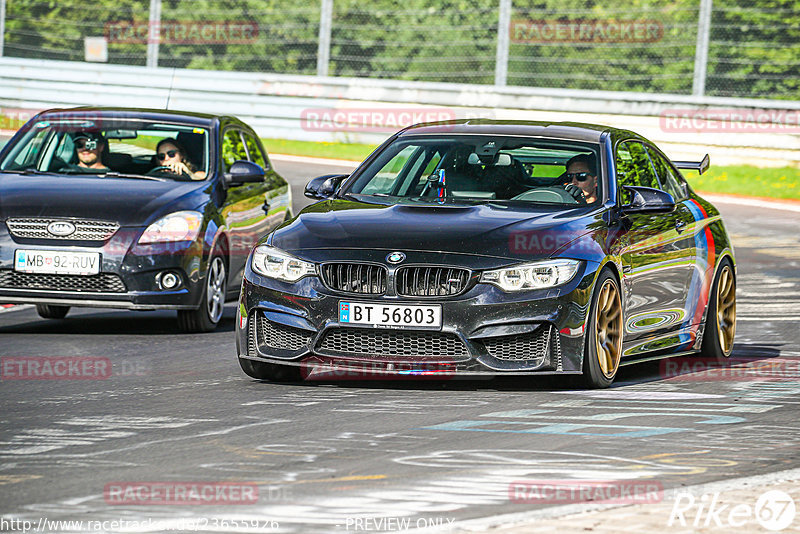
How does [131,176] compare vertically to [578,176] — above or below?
below

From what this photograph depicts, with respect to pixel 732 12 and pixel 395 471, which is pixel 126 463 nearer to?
pixel 395 471

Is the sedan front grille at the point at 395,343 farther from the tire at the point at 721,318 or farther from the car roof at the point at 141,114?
the car roof at the point at 141,114

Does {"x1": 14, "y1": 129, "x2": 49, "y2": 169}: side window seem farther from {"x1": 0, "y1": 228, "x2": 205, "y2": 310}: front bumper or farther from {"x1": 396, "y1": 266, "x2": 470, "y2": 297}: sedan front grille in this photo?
{"x1": 396, "y1": 266, "x2": 470, "y2": 297}: sedan front grille

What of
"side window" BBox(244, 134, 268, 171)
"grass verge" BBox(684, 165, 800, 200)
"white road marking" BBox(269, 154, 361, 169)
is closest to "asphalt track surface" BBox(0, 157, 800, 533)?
"side window" BBox(244, 134, 268, 171)

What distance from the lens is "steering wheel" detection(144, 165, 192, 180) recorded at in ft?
39.4

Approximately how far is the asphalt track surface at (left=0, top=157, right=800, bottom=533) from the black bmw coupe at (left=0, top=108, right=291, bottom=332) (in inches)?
19.7

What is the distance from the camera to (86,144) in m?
12.3

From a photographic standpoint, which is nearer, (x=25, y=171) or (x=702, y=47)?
(x=25, y=171)

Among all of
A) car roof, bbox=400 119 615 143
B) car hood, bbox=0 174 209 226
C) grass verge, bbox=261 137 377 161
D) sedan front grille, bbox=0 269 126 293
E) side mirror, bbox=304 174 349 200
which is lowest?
grass verge, bbox=261 137 377 161

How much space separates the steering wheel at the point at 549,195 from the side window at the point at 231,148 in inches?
146

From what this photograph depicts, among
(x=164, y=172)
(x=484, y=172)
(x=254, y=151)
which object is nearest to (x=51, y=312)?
(x=164, y=172)

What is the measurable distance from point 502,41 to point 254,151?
514 inches

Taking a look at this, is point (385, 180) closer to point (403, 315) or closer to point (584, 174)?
point (584, 174)

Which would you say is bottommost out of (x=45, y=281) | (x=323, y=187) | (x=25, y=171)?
(x=45, y=281)
